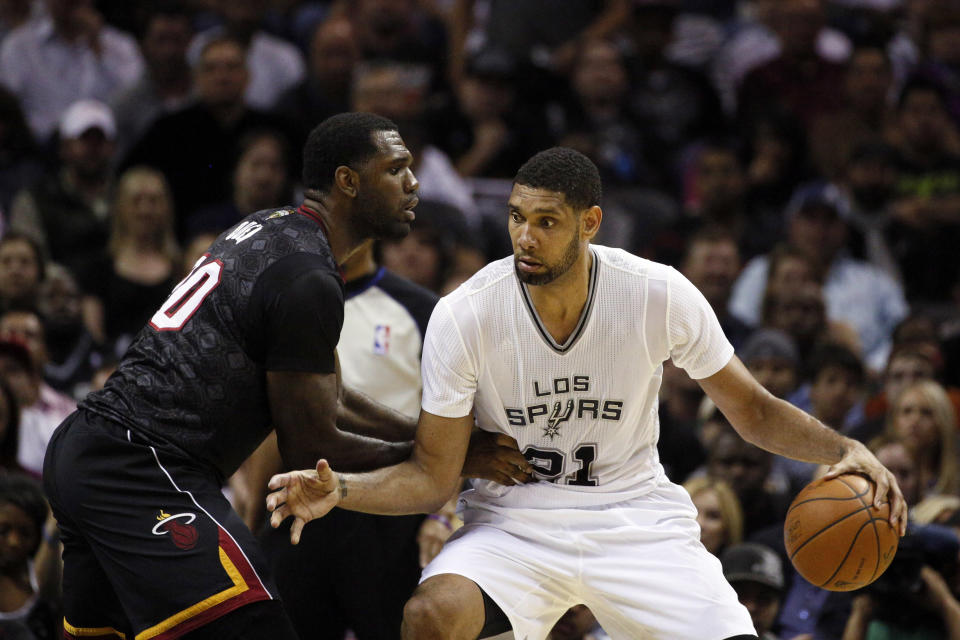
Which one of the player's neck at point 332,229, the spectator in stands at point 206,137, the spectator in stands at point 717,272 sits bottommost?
the spectator in stands at point 717,272

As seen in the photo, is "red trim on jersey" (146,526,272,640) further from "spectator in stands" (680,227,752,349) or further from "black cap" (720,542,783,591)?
"spectator in stands" (680,227,752,349)

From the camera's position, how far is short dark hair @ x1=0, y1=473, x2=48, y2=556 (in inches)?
260

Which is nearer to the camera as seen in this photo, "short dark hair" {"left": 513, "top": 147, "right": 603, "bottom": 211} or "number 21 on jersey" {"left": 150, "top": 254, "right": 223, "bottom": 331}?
"number 21 on jersey" {"left": 150, "top": 254, "right": 223, "bottom": 331}

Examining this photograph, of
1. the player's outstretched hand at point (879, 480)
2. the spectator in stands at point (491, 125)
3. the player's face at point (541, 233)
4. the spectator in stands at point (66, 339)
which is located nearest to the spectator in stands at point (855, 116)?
the spectator in stands at point (491, 125)

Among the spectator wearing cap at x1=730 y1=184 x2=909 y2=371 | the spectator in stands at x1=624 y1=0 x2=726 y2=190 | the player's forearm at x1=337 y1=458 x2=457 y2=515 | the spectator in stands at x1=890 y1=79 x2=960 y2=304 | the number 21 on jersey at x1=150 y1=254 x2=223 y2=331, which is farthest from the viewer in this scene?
the spectator in stands at x1=624 y1=0 x2=726 y2=190

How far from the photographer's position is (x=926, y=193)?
36.4 feet

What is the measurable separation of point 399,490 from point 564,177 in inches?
49.6

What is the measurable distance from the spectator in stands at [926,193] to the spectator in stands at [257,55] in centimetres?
526

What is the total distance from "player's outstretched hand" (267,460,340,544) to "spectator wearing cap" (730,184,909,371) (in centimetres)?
645

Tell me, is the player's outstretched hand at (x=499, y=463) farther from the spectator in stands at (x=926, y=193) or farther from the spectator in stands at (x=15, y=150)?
the spectator in stands at (x=926, y=193)

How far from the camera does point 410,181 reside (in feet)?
15.9

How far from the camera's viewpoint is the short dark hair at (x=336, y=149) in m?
4.75

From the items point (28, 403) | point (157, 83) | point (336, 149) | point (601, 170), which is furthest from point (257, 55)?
point (336, 149)

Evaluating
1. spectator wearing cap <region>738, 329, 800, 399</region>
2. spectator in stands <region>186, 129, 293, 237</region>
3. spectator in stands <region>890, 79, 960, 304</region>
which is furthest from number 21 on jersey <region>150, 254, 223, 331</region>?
spectator in stands <region>890, 79, 960, 304</region>
